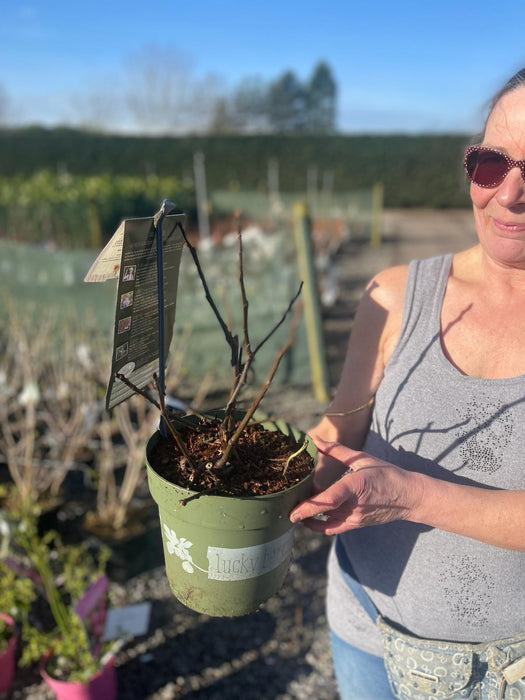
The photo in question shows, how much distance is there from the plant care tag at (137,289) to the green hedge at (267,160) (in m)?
23.1

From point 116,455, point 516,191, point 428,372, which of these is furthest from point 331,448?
point 116,455

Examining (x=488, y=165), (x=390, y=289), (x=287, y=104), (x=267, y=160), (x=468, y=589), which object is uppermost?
(x=287, y=104)

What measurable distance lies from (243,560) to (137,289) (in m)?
0.48

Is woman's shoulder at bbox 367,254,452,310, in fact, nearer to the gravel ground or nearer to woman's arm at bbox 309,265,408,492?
woman's arm at bbox 309,265,408,492

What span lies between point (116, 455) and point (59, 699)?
6.16 ft

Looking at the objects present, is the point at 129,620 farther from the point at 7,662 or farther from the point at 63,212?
the point at 63,212

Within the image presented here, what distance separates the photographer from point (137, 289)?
0.83 m

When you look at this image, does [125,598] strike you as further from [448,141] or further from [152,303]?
[448,141]

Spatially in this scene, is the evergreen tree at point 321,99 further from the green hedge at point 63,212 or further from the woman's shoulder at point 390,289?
the woman's shoulder at point 390,289

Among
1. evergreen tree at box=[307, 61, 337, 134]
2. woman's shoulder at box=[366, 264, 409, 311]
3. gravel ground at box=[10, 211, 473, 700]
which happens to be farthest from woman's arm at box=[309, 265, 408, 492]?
evergreen tree at box=[307, 61, 337, 134]

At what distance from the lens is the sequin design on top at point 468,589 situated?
3.56 feet

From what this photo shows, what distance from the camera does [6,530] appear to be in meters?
2.29

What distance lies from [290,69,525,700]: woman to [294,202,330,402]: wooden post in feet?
9.83

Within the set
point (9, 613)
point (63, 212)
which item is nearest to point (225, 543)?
point (9, 613)
